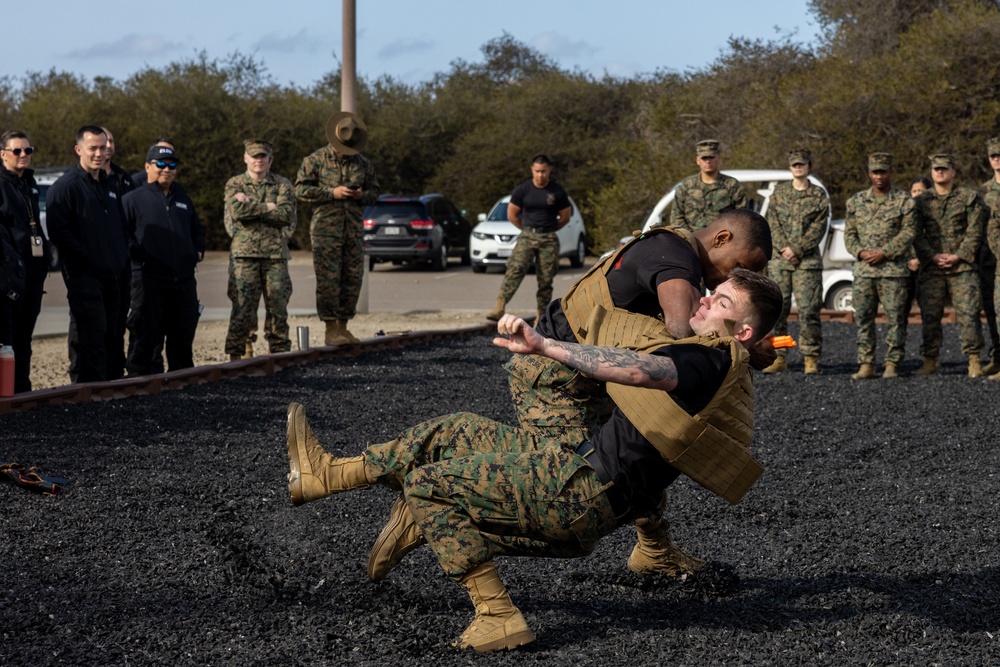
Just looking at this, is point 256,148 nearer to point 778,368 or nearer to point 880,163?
point 778,368

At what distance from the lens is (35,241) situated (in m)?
8.73

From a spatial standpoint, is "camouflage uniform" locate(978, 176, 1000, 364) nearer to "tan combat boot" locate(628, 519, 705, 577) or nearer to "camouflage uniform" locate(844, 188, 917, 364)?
"camouflage uniform" locate(844, 188, 917, 364)

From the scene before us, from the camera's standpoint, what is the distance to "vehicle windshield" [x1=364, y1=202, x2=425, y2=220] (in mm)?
26469

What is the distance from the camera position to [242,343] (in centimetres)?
1104

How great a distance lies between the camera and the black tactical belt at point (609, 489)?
3965 millimetres

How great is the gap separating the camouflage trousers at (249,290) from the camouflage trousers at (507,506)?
23.6 feet

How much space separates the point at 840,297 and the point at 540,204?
459cm

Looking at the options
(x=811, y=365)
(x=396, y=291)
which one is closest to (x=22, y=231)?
(x=811, y=365)

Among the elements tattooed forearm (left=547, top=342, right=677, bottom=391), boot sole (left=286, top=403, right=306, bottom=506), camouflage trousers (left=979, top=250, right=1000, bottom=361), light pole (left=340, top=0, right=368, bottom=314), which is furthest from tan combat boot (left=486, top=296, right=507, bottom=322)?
tattooed forearm (left=547, top=342, right=677, bottom=391)

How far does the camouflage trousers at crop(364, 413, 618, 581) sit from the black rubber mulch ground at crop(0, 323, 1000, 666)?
13.8 inches

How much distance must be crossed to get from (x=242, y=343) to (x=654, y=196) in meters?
18.0

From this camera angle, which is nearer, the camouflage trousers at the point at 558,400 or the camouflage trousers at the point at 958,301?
the camouflage trousers at the point at 558,400

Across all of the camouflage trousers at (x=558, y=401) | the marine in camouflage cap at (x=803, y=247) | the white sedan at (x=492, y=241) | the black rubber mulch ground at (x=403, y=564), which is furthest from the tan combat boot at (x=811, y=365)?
the white sedan at (x=492, y=241)

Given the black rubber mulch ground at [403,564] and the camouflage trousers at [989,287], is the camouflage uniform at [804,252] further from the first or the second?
the black rubber mulch ground at [403,564]
